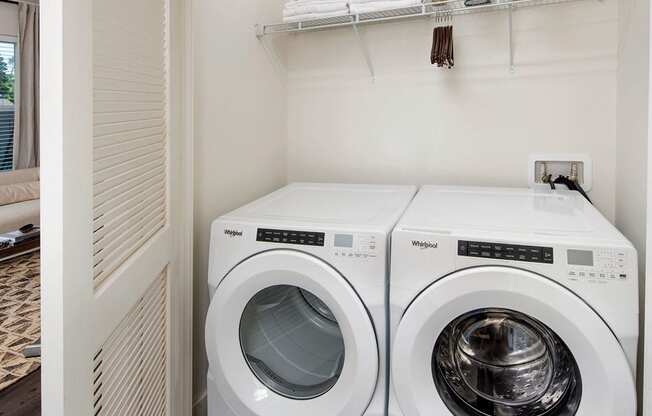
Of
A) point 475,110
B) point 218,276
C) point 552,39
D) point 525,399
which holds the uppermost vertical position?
point 552,39

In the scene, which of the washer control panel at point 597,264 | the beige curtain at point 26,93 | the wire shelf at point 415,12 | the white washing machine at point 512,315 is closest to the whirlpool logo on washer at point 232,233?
the white washing machine at point 512,315

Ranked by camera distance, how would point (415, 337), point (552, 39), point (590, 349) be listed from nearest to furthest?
1. point (590, 349)
2. point (415, 337)
3. point (552, 39)

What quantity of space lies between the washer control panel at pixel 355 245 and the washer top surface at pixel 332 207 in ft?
0.13

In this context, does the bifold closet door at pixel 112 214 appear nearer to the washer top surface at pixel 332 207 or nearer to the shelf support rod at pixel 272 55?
the washer top surface at pixel 332 207

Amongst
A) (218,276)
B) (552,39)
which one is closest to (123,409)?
(218,276)

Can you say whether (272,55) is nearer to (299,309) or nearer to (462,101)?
(462,101)

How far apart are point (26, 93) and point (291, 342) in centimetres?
409

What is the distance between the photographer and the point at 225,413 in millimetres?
1438

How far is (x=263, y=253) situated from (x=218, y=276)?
0.61 ft

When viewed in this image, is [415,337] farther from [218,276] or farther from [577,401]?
[218,276]

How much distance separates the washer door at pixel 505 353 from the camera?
1.03 meters

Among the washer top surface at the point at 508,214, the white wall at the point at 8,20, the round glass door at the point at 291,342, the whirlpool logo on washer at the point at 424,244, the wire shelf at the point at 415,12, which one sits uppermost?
the white wall at the point at 8,20

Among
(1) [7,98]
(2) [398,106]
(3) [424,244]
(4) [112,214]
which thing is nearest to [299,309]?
(3) [424,244]

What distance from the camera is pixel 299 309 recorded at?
1.57 m
